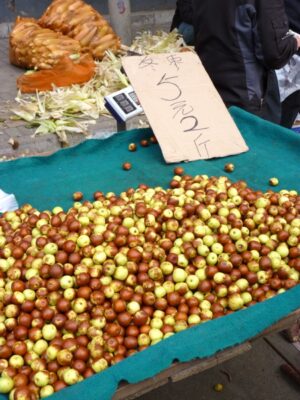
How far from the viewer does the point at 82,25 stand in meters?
6.43

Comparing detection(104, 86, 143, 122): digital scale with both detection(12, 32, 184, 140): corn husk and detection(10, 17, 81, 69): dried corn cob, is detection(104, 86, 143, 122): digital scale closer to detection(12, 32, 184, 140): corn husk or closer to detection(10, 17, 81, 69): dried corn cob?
detection(12, 32, 184, 140): corn husk

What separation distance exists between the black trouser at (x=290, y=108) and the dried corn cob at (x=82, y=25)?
2.68 meters

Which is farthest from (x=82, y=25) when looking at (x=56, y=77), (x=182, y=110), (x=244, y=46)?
(x=182, y=110)

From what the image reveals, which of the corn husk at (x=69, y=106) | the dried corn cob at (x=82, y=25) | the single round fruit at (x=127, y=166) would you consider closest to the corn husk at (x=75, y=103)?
the corn husk at (x=69, y=106)

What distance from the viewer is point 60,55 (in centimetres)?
591

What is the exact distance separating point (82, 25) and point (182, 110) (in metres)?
3.67

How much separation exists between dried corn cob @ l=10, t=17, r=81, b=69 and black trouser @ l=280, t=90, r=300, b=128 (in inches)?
107

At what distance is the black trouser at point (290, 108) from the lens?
4.73 metres

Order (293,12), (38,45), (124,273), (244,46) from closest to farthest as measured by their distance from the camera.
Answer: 1. (124,273)
2. (244,46)
3. (293,12)
4. (38,45)

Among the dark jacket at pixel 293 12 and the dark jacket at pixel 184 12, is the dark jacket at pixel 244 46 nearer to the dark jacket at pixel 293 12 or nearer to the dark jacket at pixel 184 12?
the dark jacket at pixel 293 12

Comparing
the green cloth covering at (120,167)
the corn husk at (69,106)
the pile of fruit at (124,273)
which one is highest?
the pile of fruit at (124,273)

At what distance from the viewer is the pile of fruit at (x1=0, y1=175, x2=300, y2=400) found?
6.27 feet

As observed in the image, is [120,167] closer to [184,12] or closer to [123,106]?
[123,106]

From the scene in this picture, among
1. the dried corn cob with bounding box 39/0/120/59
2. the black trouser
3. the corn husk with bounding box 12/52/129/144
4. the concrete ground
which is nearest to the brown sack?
the corn husk with bounding box 12/52/129/144
